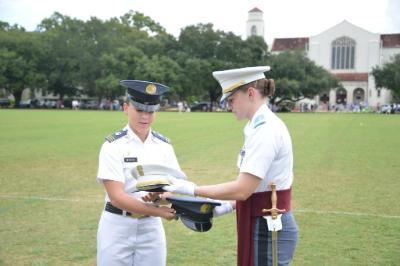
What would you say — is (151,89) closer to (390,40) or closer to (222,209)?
(222,209)

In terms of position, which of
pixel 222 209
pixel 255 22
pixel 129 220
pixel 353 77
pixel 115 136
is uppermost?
pixel 255 22

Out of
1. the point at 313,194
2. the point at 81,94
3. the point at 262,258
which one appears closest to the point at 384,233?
the point at 313,194

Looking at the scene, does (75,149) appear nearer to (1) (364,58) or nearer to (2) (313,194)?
(2) (313,194)

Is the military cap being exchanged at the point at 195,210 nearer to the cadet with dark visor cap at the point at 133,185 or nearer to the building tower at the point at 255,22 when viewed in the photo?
the cadet with dark visor cap at the point at 133,185

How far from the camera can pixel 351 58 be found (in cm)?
9025

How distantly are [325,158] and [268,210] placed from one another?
11964 millimetres

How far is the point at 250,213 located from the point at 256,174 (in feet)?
1.32

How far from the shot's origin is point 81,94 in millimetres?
77625

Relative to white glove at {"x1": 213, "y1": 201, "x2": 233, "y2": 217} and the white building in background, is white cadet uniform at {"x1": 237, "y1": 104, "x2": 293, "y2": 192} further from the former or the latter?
the white building in background

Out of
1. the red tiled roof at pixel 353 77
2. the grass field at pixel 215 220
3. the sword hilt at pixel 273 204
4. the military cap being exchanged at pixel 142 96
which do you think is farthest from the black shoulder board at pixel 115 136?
the red tiled roof at pixel 353 77

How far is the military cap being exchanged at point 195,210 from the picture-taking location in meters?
3.07

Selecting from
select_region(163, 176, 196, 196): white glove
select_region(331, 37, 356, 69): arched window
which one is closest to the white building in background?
select_region(331, 37, 356, 69): arched window

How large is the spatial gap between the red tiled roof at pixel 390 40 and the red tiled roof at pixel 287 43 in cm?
1612

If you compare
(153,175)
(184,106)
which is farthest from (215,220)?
(184,106)
